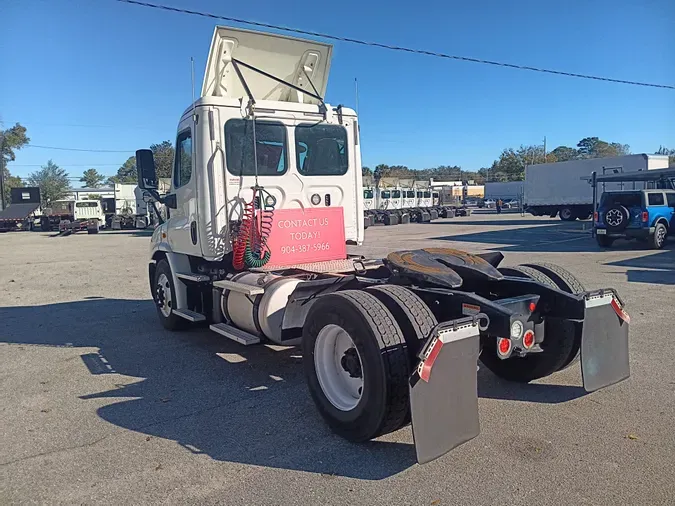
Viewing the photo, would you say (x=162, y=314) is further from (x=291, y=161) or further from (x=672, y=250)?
(x=672, y=250)

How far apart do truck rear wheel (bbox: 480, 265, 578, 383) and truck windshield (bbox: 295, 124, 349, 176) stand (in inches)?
109

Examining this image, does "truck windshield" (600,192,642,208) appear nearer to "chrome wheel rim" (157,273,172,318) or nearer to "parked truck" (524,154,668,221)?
"parked truck" (524,154,668,221)

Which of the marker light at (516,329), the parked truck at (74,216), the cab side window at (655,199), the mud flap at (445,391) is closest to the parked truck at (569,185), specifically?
the cab side window at (655,199)

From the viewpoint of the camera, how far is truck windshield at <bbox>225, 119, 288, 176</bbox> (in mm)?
6363

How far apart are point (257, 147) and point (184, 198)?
3.93 feet

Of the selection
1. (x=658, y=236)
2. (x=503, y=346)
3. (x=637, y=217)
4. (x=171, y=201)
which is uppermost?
(x=171, y=201)

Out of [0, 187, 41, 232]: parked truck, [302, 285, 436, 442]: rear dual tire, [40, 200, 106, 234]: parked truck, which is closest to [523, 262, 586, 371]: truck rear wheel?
[302, 285, 436, 442]: rear dual tire

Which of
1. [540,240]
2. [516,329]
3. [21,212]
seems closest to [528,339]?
[516,329]

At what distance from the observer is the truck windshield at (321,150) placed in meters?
6.77

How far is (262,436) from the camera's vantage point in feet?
13.6

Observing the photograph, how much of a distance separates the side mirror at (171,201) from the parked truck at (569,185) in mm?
28998

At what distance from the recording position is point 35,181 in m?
94.5

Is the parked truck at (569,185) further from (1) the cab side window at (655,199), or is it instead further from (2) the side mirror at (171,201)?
(2) the side mirror at (171,201)

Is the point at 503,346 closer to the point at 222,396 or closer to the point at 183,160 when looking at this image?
the point at 222,396
